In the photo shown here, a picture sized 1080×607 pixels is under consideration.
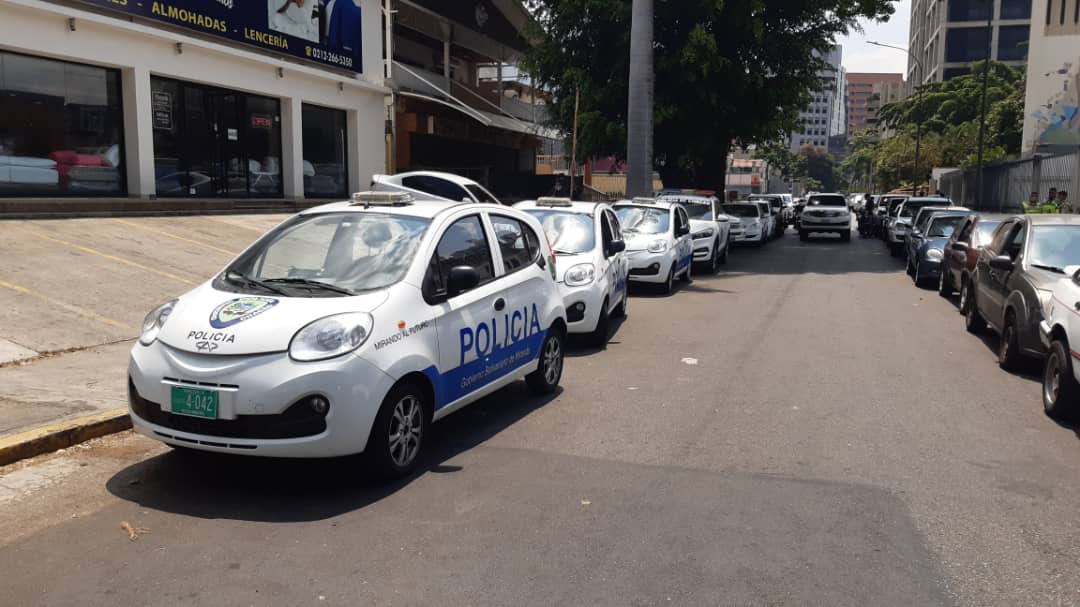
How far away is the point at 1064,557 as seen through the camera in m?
4.45

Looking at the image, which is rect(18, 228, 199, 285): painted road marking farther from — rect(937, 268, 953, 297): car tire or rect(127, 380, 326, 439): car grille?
rect(937, 268, 953, 297): car tire

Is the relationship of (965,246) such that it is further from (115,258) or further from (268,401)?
(115,258)

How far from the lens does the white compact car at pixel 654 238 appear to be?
50.2 ft

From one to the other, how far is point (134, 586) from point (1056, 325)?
7.14m

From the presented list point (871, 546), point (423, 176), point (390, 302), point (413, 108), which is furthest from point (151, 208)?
point (871, 546)

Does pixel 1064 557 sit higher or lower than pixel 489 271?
lower

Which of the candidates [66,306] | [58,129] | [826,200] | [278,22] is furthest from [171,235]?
[826,200]

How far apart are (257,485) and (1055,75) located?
50906 mm

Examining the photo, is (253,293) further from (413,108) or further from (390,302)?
(413,108)

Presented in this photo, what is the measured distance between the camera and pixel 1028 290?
28.1 feet

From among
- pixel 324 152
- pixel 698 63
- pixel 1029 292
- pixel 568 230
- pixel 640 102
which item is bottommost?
pixel 1029 292

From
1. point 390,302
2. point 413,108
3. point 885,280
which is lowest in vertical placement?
point 885,280

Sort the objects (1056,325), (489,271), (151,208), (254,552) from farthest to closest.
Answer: (151,208)
(1056,325)
(489,271)
(254,552)

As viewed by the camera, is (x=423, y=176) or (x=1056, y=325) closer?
(x=1056, y=325)
